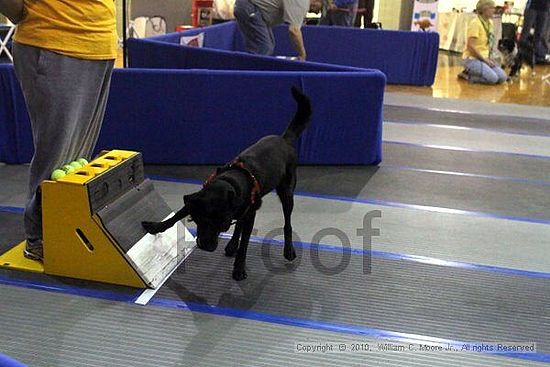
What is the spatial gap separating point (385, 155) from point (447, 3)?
25.0ft

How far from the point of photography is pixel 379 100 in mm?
4246

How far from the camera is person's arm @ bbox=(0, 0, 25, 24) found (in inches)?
87.1

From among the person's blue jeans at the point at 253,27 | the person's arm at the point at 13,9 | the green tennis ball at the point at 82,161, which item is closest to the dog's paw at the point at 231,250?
the green tennis ball at the point at 82,161

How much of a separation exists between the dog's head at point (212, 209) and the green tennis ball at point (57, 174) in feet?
1.80

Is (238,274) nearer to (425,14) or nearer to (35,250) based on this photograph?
(35,250)

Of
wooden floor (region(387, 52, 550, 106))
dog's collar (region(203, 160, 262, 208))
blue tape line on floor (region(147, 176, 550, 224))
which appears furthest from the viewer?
→ wooden floor (region(387, 52, 550, 106))

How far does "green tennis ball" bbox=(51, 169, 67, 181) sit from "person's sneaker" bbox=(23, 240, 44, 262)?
385mm

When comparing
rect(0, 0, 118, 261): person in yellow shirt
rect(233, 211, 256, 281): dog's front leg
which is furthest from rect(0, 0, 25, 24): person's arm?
rect(233, 211, 256, 281): dog's front leg

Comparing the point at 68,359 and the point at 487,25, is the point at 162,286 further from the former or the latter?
the point at 487,25

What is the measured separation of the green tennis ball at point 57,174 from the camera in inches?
97.5

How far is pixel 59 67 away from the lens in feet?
7.71

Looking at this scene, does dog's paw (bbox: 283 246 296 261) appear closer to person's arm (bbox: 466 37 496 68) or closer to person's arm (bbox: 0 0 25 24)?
person's arm (bbox: 0 0 25 24)

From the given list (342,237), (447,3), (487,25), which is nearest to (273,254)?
(342,237)

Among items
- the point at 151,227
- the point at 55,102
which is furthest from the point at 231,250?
the point at 55,102
